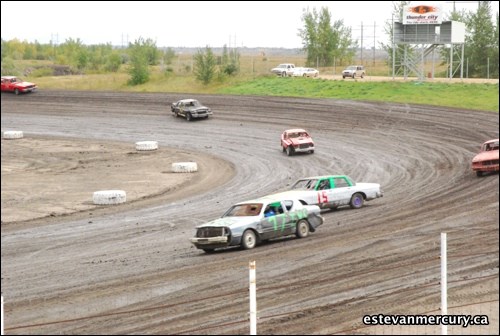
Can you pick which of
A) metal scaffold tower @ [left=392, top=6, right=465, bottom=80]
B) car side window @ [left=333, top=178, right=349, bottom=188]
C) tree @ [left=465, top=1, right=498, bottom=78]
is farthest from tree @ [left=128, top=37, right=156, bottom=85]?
car side window @ [left=333, top=178, right=349, bottom=188]

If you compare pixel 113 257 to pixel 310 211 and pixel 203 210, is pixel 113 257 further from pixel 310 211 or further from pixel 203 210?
pixel 203 210

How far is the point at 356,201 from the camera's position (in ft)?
103

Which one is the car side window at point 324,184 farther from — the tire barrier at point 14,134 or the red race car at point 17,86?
the red race car at point 17,86

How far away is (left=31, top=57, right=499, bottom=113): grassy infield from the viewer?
195 ft

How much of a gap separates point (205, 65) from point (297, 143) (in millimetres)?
30376

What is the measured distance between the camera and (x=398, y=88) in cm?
6425

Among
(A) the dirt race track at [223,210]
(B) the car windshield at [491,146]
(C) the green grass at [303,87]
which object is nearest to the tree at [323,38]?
(C) the green grass at [303,87]

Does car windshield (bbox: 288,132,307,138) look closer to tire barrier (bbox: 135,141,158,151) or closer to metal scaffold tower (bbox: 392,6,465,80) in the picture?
tire barrier (bbox: 135,141,158,151)

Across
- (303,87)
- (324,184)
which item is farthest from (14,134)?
(324,184)

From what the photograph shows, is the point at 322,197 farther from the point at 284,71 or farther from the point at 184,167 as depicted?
the point at 284,71

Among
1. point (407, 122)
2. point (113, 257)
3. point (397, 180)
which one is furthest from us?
point (407, 122)

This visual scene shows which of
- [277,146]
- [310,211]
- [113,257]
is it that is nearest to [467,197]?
[310,211]

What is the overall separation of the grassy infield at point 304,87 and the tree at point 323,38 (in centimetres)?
288

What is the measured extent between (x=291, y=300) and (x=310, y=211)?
8.29 m
